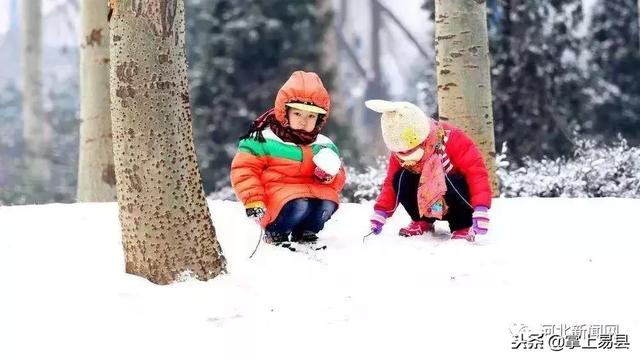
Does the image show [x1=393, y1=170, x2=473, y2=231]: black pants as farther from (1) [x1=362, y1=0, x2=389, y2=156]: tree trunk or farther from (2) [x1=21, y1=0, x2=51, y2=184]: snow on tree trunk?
(1) [x1=362, y1=0, x2=389, y2=156]: tree trunk

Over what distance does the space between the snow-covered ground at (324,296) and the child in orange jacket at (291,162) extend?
206 millimetres

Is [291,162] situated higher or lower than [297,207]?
higher

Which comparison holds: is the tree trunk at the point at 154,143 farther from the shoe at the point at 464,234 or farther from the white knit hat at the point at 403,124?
the shoe at the point at 464,234

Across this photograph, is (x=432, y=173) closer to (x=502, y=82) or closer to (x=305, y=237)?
(x=305, y=237)

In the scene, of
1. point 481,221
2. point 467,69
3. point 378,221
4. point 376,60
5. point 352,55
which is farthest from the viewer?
point 376,60

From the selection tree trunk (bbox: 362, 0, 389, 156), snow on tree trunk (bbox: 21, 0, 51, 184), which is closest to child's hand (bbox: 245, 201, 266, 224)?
snow on tree trunk (bbox: 21, 0, 51, 184)

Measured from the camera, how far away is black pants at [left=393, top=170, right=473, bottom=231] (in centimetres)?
382

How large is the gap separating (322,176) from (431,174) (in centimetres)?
57

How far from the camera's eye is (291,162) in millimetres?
3760

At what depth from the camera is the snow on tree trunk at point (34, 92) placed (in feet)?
52.4

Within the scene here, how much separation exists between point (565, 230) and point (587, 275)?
0.91 m

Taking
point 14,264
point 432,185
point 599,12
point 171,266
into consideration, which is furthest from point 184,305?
point 599,12

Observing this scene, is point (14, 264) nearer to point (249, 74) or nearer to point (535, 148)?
point (535, 148)

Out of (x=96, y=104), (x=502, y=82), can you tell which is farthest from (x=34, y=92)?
(x=96, y=104)
